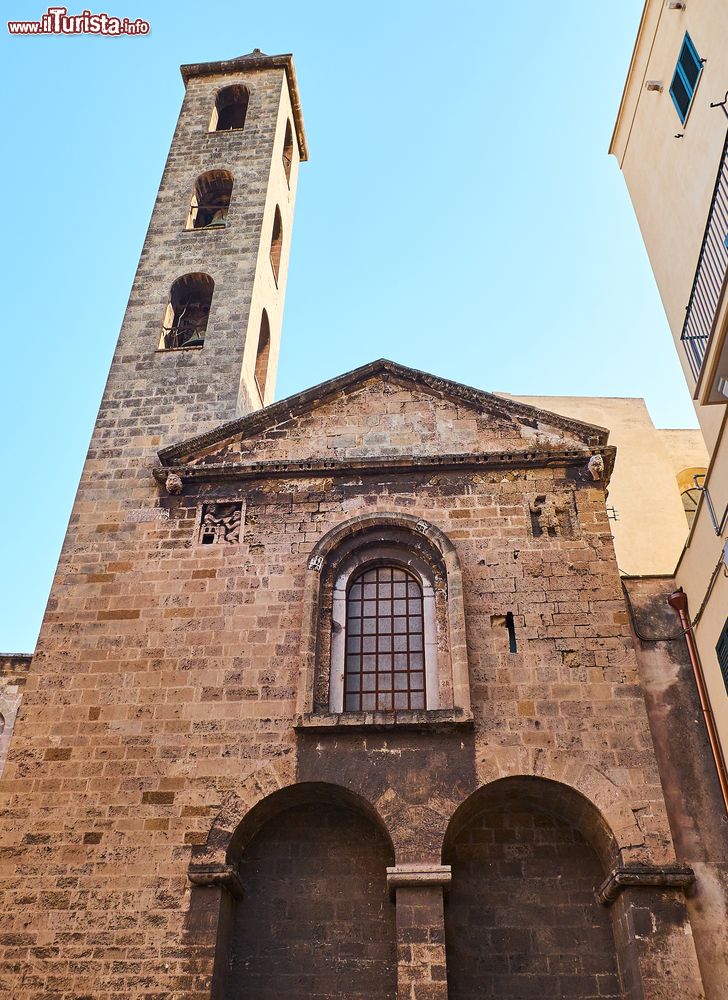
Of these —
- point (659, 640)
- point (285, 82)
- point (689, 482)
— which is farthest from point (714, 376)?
point (285, 82)

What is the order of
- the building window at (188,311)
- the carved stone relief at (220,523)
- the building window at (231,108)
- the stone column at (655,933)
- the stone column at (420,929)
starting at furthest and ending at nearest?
the building window at (231,108) → the building window at (188,311) → the carved stone relief at (220,523) → the stone column at (420,929) → the stone column at (655,933)

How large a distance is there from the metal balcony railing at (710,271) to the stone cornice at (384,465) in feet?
6.63

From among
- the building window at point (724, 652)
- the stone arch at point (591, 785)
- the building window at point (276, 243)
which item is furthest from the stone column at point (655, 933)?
the building window at point (276, 243)

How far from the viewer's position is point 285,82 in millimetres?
19062

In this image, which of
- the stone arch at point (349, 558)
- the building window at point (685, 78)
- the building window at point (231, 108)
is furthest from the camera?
the building window at point (231, 108)

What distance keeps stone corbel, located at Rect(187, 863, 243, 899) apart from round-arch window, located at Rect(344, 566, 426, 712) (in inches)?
85.1

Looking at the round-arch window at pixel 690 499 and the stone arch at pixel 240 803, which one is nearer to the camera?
the stone arch at pixel 240 803

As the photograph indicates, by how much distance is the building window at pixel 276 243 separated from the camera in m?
17.7

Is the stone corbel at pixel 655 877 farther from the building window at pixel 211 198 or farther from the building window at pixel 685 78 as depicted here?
the building window at pixel 211 198

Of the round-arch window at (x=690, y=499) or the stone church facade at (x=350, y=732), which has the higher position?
the round-arch window at (x=690, y=499)

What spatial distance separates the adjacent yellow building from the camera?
8898 millimetres

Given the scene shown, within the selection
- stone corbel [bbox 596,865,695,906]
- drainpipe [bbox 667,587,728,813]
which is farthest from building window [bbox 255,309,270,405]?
stone corbel [bbox 596,865,695,906]

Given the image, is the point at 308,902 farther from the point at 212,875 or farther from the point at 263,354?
the point at 263,354

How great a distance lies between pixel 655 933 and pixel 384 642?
417 centimetres
